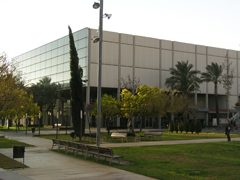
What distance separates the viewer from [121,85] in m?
54.6

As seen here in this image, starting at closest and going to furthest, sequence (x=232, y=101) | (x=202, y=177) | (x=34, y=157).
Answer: (x=202, y=177) < (x=34, y=157) < (x=232, y=101)

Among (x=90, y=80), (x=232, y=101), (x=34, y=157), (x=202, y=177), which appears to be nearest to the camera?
(x=202, y=177)

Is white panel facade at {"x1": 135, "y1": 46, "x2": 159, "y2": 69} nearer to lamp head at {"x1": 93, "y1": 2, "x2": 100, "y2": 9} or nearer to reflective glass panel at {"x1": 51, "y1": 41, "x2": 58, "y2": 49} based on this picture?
reflective glass panel at {"x1": 51, "y1": 41, "x2": 58, "y2": 49}

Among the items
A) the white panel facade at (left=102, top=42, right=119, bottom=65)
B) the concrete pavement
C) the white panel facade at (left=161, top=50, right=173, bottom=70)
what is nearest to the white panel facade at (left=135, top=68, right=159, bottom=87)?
the white panel facade at (left=161, top=50, right=173, bottom=70)

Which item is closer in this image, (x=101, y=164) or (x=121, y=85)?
(x=101, y=164)

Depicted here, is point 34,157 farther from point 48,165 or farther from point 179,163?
point 179,163

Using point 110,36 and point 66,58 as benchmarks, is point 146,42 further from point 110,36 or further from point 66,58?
point 66,58

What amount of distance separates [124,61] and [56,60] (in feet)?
50.4

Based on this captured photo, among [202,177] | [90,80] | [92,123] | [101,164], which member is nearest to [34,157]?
[101,164]

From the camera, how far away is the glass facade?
53928 millimetres

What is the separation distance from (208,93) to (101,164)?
55958mm

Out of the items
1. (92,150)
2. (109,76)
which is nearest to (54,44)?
(109,76)

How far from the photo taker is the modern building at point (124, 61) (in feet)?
176

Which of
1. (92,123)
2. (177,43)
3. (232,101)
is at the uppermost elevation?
(177,43)
